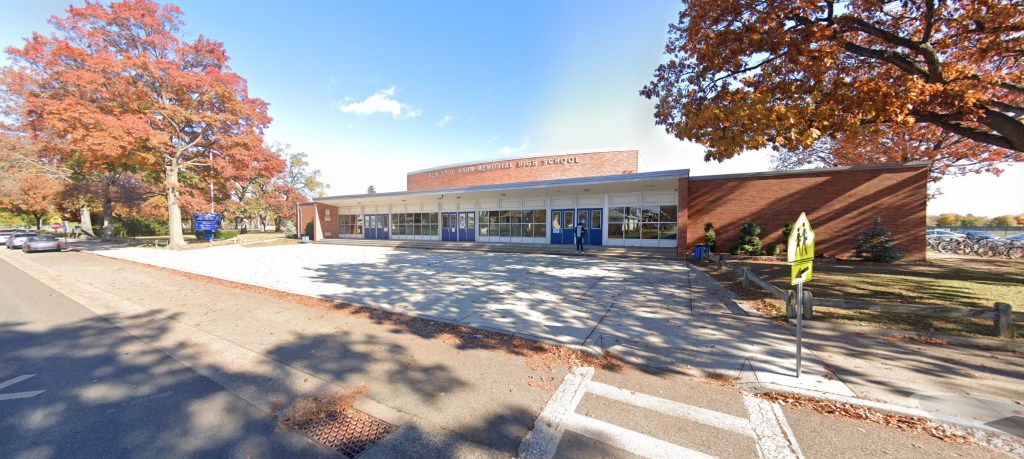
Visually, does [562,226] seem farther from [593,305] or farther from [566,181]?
[593,305]

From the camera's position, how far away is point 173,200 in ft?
68.5

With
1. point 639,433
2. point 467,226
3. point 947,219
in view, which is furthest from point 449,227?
point 947,219

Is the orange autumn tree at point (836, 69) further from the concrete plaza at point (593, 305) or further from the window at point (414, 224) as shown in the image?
the window at point (414, 224)

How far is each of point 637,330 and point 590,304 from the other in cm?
169

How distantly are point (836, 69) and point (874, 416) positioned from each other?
9.00 m

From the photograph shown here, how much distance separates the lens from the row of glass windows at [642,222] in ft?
57.3

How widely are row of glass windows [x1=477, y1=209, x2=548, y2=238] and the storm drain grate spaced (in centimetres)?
1829

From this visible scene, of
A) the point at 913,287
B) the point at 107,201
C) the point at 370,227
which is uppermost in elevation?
the point at 107,201

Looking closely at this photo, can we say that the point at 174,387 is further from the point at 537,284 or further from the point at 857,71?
the point at 857,71

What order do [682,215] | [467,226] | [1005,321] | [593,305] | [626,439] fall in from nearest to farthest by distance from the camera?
[626,439] → [1005,321] → [593,305] → [682,215] → [467,226]

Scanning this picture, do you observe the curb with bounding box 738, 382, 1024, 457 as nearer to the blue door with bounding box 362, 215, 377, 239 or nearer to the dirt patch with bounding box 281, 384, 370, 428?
the dirt patch with bounding box 281, 384, 370, 428

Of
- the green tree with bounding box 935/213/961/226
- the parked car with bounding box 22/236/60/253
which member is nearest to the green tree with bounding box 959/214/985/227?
the green tree with bounding box 935/213/961/226

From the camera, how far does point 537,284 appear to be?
30.4 ft

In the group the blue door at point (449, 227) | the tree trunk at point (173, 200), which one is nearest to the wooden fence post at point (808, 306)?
the blue door at point (449, 227)
